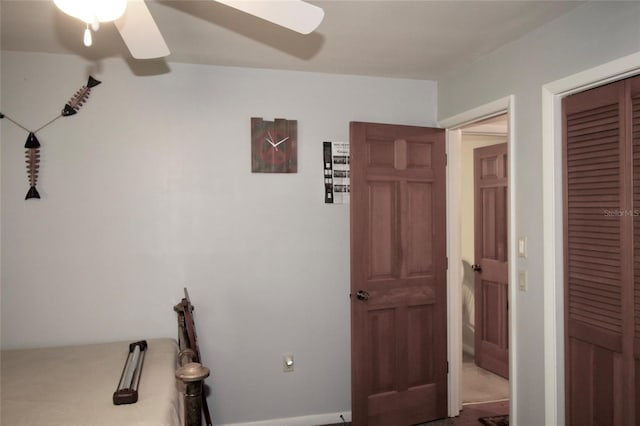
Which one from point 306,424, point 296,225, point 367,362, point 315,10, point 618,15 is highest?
point 618,15

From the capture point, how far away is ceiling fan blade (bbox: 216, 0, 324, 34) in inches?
51.8

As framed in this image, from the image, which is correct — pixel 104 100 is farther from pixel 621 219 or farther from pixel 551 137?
pixel 621 219

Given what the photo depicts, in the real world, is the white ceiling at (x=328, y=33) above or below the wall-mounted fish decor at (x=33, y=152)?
above

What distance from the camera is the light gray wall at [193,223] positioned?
2637 millimetres

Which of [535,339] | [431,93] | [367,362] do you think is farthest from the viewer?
[431,93]

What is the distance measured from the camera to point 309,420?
3.03 metres

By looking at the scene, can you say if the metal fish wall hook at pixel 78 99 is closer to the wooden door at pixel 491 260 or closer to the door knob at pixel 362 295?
the door knob at pixel 362 295

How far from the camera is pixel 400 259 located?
3004 mm

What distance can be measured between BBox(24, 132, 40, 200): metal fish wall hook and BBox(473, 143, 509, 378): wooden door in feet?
12.0

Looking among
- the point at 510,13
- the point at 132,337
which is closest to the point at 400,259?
the point at 510,13

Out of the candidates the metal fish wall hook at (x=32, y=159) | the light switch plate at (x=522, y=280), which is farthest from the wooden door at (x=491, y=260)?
the metal fish wall hook at (x=32, y=159)

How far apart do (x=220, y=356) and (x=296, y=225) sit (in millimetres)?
1042

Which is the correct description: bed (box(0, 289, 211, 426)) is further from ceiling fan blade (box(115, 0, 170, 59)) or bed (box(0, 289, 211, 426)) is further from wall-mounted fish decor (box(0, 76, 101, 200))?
ceiling fan blade (box(115, 0, 170, 59))

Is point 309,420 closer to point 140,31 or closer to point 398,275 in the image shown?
point 398,275
